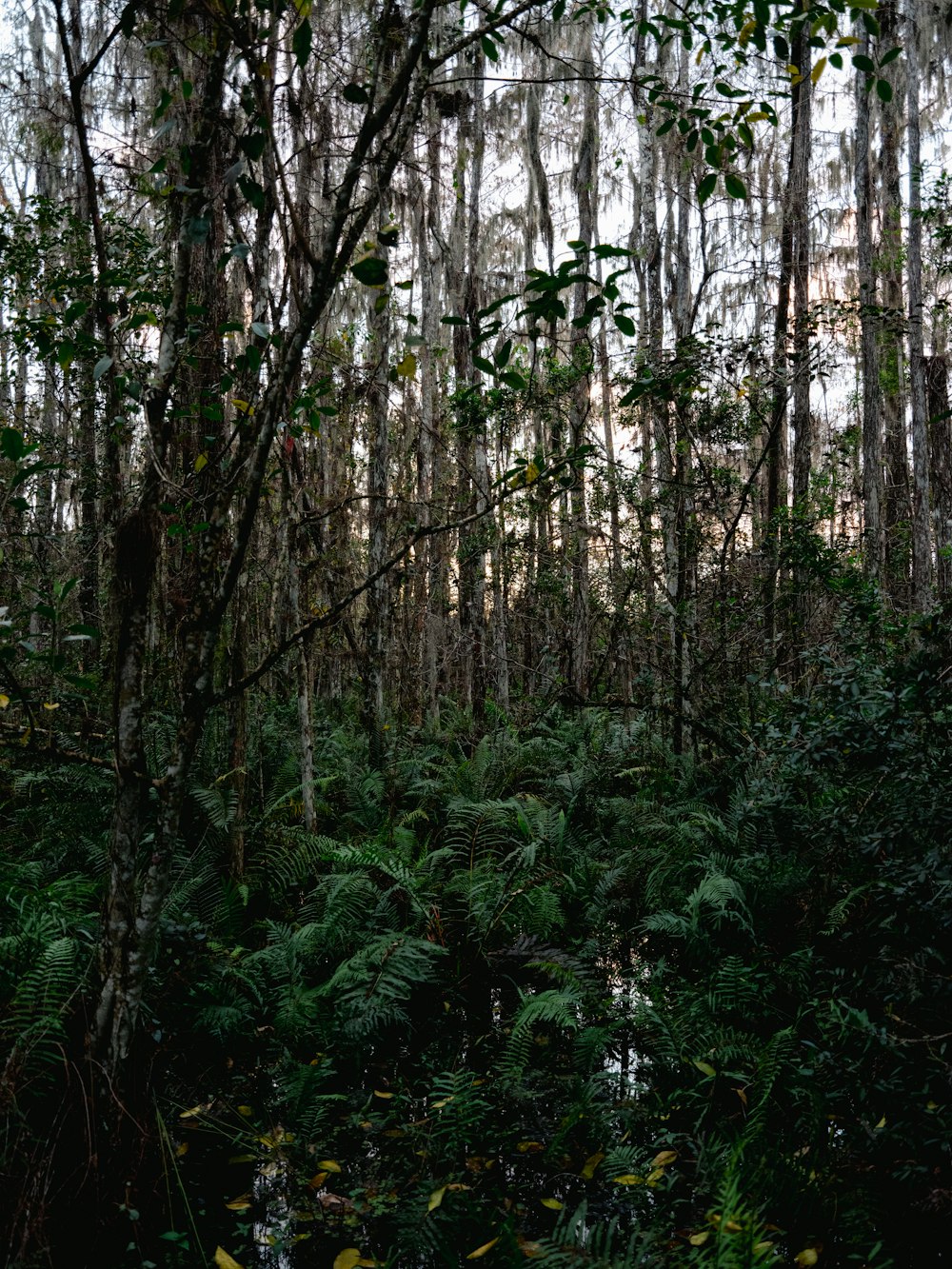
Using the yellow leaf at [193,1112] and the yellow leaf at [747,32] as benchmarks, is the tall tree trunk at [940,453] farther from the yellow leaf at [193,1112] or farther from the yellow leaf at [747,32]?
the yellow leaf at [193,1112]

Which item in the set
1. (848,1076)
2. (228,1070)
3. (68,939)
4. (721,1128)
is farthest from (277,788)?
(848,1076)

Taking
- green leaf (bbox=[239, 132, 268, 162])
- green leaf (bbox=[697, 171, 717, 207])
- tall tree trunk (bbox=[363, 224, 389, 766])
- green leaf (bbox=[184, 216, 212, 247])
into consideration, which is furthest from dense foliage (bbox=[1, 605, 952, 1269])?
green leaf (bbox=[239, 132, 268, 162])

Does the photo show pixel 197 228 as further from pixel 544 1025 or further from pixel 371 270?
pixel 544 1025

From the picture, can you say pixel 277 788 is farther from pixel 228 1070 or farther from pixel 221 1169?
pixel 221 1169

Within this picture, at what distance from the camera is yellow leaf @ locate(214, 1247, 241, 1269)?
2734mm

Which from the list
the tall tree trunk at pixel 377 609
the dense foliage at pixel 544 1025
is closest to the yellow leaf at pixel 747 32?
the dense foliage at pixel 544 1025

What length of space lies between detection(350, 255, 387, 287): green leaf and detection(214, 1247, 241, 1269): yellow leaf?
304 cm

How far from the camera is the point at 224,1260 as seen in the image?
108 inches

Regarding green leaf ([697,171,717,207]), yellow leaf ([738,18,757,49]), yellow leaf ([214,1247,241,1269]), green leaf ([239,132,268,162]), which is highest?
yellow leaf ([738,18,757,49])

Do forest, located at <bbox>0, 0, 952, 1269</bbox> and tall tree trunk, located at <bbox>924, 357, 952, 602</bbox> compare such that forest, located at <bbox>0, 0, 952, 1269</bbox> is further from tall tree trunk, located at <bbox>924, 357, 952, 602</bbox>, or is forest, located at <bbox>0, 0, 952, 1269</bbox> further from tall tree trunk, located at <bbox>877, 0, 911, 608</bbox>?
tall tree trunk, located at <bbox>924, 357, 952, 602</bbox>

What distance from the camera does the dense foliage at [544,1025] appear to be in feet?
9.18

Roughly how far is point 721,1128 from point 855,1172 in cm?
60

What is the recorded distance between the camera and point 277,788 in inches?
298

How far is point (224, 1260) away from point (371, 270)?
122 inches
